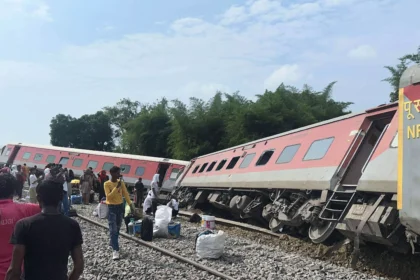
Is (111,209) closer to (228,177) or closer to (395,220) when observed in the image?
(395,220)

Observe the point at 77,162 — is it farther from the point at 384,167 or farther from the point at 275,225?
the point at 384,167

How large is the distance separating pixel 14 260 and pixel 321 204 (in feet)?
22.7

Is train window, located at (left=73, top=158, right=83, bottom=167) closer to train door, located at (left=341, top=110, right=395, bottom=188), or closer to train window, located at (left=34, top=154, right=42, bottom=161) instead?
train window, located at (left=34, top=154, right=42, bottom=161)

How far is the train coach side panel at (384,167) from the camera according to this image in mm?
7050

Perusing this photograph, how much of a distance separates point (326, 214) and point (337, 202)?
1.04 ft

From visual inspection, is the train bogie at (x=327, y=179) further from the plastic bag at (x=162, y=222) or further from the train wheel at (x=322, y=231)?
the plastic bag at (x=162, y=222)

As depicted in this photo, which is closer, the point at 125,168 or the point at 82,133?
the point at 125,168

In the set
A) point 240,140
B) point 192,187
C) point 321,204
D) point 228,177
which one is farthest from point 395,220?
point 240,140

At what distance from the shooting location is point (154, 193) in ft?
51.0

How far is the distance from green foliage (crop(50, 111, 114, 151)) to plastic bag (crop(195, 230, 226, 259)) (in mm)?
54154

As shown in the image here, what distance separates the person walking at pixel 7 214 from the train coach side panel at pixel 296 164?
6350 millimetres

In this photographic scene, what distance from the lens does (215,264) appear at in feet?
25.4

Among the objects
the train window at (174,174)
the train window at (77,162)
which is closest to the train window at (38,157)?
the train window at (77,162)

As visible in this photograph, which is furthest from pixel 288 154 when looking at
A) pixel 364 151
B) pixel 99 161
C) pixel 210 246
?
pixel 99 161
